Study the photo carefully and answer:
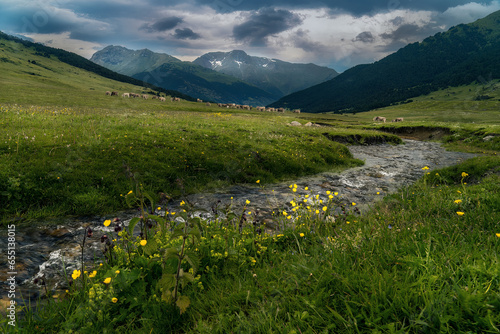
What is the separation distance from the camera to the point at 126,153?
12125 mm

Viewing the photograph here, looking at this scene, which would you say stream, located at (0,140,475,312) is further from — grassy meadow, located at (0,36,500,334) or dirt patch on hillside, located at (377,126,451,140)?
dirt patch on hillside, located at (377,126,451,140)

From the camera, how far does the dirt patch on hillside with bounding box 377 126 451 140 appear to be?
3752 cm

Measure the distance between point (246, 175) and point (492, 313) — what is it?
11298mm

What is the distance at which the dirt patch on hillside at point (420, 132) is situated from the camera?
37.5 metres

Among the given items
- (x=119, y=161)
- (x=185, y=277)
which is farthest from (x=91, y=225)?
(x=185, y=277)

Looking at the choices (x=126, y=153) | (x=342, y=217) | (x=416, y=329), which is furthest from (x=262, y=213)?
(x=126, y=153)

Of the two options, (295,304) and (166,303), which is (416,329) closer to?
(295,304)

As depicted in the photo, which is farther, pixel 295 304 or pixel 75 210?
pixel 75 210

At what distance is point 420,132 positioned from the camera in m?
41.9

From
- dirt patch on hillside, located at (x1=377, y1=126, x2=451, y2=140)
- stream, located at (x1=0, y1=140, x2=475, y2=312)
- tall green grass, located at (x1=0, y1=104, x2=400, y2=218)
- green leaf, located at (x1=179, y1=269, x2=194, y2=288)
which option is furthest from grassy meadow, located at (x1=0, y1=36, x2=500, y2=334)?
dirt patch on hillside, located at (x1=377, y1=126, x2=451, y2=140)

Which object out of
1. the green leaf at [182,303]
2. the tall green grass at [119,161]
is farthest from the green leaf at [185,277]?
the tall green grass at [119,161]

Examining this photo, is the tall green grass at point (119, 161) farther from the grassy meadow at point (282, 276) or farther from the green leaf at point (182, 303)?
the green leaf at point (182, 303)

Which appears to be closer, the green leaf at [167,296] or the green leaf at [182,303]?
the green leaf at [182,303]

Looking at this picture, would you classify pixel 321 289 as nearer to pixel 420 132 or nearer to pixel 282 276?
pixel 282 276
